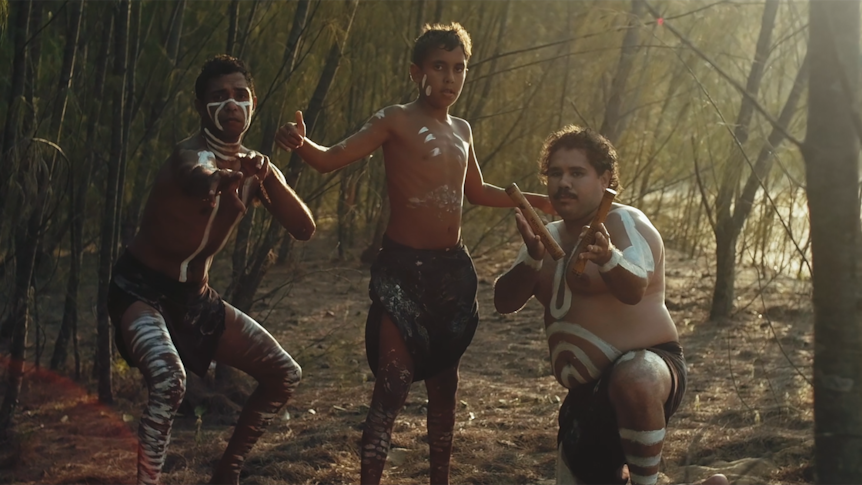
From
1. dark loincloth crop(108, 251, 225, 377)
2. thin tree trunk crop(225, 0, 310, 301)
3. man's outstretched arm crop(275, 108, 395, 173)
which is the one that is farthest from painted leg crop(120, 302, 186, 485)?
thin tree trunk crop(225, 0, 310, 301)

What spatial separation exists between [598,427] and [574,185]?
72 cm

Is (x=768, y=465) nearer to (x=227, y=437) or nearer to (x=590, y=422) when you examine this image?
(x=590, y=422)

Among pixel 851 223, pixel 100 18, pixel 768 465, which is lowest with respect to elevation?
pixel 768 465

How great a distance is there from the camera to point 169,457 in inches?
159

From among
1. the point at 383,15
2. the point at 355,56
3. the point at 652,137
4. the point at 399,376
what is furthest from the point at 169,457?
the point at 652,137

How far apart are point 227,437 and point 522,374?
6.63 ft

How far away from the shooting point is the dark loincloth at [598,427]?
285 centimetres

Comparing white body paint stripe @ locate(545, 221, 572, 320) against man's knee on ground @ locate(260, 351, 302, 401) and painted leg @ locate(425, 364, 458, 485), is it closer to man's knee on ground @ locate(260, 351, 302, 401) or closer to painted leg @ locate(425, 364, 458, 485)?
painted leg @ locate(425, 364, 458, 485)

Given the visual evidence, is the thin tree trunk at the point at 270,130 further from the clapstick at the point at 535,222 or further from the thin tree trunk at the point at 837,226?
the thin tree trunk at the point at 837,226

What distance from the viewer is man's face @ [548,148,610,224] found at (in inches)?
118

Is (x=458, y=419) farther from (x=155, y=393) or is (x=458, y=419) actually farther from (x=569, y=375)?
(x=155, y=393)

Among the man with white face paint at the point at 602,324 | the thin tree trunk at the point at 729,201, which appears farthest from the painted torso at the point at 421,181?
the thin tree trunk at the point at 729,201

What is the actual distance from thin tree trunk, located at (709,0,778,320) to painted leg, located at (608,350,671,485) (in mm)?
3775

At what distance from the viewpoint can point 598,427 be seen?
113 inches
